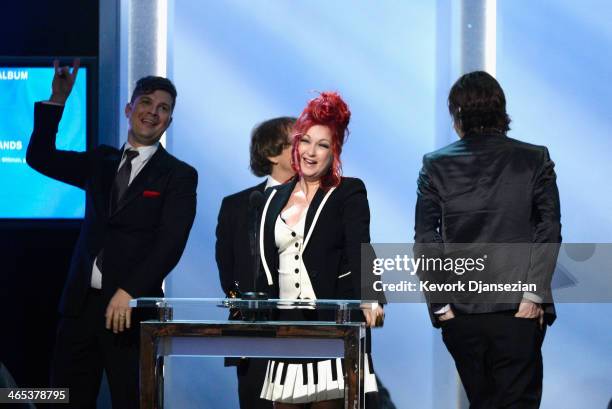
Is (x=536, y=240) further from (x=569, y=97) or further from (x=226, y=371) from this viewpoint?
(x=226, y=371)

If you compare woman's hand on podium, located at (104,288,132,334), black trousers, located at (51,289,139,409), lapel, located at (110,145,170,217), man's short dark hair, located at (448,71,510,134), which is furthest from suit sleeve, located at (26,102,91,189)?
man's short dark hair, located at (448,71,510,134)

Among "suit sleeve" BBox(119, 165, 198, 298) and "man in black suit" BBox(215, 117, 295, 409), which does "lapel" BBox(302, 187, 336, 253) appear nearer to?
"man in black suit" BBox(215, 117, 295, 409)

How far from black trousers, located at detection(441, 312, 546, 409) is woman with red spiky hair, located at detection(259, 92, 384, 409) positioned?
0.45 metres

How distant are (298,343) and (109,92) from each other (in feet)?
9.53

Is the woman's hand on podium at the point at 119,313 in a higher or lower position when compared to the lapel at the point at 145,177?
lower

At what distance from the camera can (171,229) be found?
13.8ft

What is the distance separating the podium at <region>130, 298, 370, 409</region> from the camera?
2.88 m

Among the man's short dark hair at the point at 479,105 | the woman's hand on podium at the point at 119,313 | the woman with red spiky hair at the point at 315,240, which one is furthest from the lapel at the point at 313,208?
the woman's hand on podium at the point at 119,313

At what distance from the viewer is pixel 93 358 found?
13.8ft

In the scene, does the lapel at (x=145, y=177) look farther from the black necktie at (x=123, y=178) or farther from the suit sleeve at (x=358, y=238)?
the suit sleeve at (x=358, y=238)

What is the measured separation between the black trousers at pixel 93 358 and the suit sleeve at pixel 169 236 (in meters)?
0.14

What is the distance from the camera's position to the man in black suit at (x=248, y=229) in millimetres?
3830

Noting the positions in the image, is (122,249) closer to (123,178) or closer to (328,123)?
(123,178)

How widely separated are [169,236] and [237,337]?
4.33 feet
